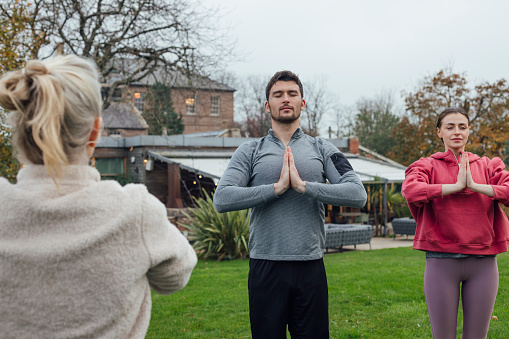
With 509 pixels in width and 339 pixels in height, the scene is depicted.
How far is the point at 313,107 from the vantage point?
44375 millimetres

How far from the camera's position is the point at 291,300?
2678 millimetres

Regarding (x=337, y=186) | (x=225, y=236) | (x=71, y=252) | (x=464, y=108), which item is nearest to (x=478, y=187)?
(x=337, y=186)

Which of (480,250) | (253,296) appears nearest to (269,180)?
(253,296)

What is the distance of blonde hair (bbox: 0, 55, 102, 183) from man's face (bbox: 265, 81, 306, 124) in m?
1.59

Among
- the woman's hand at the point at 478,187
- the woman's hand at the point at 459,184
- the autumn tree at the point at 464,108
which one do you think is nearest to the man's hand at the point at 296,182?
the woman's hand at the point at 459,184

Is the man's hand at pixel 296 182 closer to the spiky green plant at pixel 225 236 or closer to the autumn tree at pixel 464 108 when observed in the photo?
the spiky green plant at pixel 225 236

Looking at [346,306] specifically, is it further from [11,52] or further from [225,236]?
[11,52]

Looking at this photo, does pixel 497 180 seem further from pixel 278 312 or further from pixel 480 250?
pixel 278 312

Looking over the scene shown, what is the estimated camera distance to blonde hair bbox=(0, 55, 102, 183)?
4.35ft

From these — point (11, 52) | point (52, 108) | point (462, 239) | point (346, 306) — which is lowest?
point (346, 306)

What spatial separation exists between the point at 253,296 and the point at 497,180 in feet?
5.72

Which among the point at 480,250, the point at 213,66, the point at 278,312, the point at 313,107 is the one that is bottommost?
the point at 278,312

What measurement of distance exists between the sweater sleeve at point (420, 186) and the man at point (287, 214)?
477 mm

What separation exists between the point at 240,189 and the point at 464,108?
22361 millimetres
